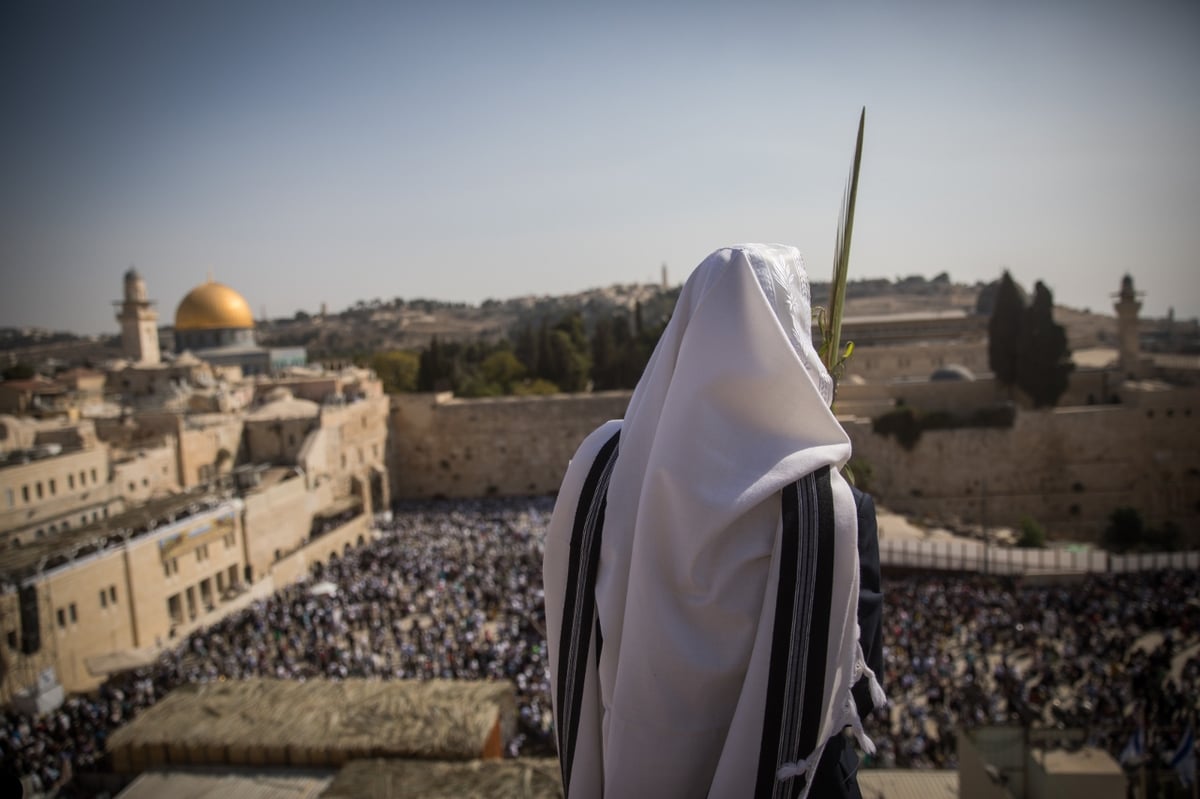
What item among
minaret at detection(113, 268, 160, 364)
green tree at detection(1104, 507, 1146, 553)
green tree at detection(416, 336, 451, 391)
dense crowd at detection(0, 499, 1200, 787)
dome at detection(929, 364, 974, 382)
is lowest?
green tree at detection(1104, 507, 1146, 553)

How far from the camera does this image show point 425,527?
18688 millimetres

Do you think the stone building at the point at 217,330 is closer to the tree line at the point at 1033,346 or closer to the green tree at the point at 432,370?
the green tree at the point at 432,370

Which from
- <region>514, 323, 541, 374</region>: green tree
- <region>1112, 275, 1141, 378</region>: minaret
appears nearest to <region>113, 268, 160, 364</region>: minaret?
<region>514, 323, 541, 374</region>: green tree

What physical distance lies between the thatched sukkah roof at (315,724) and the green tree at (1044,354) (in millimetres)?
20205

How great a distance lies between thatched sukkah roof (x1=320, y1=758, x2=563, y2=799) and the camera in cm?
460

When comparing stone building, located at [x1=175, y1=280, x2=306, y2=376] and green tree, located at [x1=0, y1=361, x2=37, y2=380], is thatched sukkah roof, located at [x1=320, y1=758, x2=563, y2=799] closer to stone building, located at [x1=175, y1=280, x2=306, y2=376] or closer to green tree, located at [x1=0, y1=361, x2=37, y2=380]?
green tree, located at [x1=0, y1=361, x2=37, y2=380]

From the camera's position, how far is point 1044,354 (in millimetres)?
21047

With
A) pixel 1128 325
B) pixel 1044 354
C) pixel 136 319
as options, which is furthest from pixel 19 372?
pixel 1128 325

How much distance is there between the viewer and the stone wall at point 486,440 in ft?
76.7

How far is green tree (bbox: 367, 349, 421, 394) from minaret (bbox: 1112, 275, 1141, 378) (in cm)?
2727

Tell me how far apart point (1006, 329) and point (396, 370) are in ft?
87.7

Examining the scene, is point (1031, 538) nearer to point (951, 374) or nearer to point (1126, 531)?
point (1126, 531)

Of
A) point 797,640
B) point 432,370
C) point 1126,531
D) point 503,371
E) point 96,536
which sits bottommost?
point 1126,531

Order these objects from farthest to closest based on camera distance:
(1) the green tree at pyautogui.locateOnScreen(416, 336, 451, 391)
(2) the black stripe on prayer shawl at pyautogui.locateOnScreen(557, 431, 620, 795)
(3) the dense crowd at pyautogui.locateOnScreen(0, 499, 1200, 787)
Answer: (1) the green tree at pyautogui.locateOnScreen(416, 336, 451, 391) < (3) the dense crowd at pyautogui.locateOnScreen(0, 499, 1200, 787) < (2) the black stripe on prayer shawl at pyautogui.locateOnScreen(557, 431, 620, 795)
